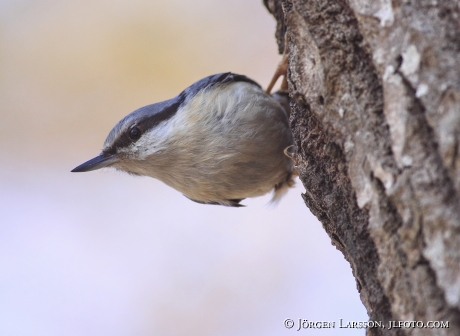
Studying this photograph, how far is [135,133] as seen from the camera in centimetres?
212

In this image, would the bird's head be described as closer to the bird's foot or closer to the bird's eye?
the bird's eye

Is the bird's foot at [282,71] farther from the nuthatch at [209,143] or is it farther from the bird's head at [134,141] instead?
the bird's head at [134,141]

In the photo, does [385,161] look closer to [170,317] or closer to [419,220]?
[419,220]

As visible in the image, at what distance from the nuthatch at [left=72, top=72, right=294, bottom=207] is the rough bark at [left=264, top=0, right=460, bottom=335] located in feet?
2.28

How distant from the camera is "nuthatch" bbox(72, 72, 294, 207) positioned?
2.02 meters

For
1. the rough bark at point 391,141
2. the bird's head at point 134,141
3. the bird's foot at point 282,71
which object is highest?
the bird's foot at point 282,71

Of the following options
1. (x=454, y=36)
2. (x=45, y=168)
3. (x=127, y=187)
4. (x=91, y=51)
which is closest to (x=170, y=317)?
(x=127, y=187)

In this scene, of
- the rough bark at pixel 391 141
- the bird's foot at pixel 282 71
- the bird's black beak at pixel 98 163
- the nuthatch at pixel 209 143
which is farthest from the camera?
the bird's foot at pixel 282 71

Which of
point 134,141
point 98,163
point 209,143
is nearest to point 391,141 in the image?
point 209,143

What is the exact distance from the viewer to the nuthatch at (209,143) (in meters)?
2.02

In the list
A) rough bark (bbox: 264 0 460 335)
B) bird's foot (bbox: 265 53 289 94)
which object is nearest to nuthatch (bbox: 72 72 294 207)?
bird's foot (bbox: 265 53 289 94)

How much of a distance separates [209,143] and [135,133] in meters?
0.35

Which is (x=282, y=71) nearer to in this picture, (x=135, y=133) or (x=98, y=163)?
(x=135, y=133)

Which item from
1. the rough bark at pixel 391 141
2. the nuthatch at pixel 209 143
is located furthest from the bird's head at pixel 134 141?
the rough bark at pixel 391 141
